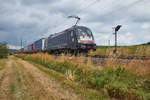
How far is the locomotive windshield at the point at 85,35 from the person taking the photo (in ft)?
43.2

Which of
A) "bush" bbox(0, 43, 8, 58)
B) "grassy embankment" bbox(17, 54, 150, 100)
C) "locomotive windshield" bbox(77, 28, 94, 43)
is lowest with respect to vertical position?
"grassy embankment" bbox(17, 54, 150, 100)

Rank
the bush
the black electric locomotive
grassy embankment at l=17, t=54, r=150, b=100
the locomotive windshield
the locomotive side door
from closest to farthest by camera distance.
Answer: grassy embankment at l=17, t=54, r=150, b=100 → the black electric locomotive → the locomotive windshield → the locomotive side door → the bush

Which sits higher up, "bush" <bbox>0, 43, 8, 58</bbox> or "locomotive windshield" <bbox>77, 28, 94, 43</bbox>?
"locomotive windshield" <bbox>77, 28, 94, 43</bbox>

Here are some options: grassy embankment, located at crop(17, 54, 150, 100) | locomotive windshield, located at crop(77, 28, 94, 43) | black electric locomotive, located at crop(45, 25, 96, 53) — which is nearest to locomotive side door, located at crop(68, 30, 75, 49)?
black electric locomotive, located at crop(45, 25, 96, 53)

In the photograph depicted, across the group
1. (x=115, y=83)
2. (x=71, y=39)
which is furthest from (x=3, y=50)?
(x=115, y=83)

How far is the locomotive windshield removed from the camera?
1317cm

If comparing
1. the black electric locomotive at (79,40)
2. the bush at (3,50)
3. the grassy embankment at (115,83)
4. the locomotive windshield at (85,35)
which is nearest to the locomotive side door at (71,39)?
the black electric locomotive at (79,40)

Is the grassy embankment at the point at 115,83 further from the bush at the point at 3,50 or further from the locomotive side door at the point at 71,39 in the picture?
the bush at the point at 3,50

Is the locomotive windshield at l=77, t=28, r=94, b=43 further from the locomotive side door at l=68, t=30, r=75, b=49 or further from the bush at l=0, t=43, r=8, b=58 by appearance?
the bush at l=0, t=43, r=8, b=58

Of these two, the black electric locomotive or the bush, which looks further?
the bush

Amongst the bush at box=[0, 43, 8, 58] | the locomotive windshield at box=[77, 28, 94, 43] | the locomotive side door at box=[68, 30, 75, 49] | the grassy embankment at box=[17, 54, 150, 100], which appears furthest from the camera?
the bush at box=[0, 43, 8, 58]

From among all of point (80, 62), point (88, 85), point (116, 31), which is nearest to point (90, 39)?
point (80, 62)

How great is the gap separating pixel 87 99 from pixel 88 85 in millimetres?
1121

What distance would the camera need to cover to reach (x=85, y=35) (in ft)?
45.3
